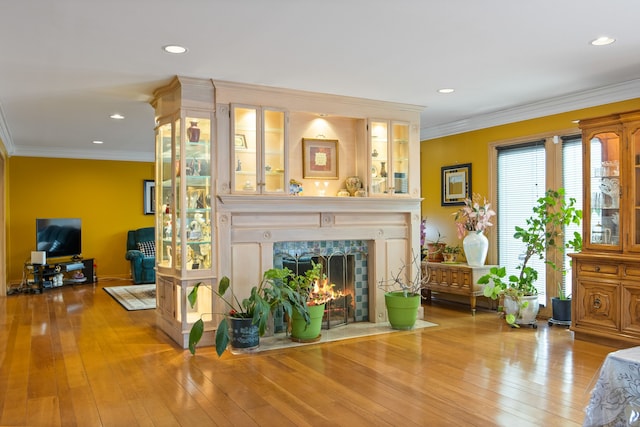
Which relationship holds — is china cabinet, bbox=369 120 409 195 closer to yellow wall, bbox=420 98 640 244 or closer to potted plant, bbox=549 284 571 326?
yellow wall, bbox=420 98 640 244

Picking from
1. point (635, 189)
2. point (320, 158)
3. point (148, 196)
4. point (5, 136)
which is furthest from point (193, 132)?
point (148, 196)

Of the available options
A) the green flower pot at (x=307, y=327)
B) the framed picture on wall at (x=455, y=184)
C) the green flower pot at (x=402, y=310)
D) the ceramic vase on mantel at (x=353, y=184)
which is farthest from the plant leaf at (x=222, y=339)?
the framed picture on wall at (x=455, y=184)

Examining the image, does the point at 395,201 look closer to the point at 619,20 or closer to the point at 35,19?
the point at 619,20

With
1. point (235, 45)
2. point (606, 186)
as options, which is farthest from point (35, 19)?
point (606, 186)

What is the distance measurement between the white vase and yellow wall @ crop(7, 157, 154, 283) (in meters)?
6.92

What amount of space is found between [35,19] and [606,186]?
5.11 metres

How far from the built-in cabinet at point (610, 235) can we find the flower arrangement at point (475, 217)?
143 centimetres

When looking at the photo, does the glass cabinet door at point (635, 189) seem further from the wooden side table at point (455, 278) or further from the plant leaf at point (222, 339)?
Answer: the plant leaf at point (222, 339)

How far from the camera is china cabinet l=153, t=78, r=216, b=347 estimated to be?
5.02 meters

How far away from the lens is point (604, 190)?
16.8 ft

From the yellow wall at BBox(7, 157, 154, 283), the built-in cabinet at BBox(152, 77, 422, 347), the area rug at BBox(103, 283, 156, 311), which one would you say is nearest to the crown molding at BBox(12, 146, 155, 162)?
the yellow wall at BBox(7, 157, 154, 283)

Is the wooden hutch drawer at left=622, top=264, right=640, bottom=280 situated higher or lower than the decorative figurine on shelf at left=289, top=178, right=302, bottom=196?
lower

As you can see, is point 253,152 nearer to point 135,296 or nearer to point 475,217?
point 475,217

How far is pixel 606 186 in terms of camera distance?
5.09 meters
